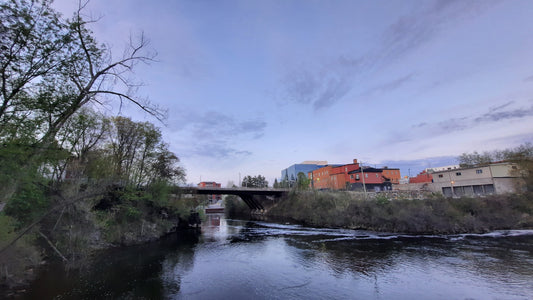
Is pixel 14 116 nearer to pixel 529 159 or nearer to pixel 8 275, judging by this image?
pixel 8 275

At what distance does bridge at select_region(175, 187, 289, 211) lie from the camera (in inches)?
1707

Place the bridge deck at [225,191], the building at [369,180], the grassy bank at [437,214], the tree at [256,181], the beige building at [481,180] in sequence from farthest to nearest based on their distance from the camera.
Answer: the tree at [256,181] < the building at [369,180] < the bridge deck at [225,191] < the beige building at [481,180] < the grassy bank at [437,214]

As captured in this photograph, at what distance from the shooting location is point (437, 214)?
2912 centimetres

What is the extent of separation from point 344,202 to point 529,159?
96.3 ft

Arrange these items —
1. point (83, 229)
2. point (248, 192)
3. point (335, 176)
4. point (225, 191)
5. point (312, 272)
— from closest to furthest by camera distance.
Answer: point (83, 229), point (312, 272), point (225, 191), point (248, 192), point (335, 176)

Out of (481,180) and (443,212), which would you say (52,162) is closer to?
(443,212)

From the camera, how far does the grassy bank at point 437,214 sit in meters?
27.8

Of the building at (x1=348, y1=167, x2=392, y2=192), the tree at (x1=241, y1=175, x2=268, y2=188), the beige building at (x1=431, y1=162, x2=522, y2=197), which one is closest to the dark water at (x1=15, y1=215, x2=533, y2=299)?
the beige building at (x1=431, y1=162, x2=522, y2=197)

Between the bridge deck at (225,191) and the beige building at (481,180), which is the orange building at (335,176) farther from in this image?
the beige building at (481,180)

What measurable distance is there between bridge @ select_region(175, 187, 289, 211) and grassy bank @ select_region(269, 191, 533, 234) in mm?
22666

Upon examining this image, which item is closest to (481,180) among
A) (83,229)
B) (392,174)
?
(392,174)

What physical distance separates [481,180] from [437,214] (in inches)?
709

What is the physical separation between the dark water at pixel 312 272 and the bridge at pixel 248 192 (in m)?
20.2

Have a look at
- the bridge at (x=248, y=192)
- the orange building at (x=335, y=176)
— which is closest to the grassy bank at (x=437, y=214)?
the bridge at (x=248, y=192)
